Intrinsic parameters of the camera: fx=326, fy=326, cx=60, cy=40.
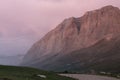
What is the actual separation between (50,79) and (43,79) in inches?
103

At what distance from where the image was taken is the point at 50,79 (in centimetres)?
5597

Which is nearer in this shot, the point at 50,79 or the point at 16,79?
the point at 16,79

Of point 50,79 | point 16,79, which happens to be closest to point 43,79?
point 50,79

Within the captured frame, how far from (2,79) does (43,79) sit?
1114 centimetres

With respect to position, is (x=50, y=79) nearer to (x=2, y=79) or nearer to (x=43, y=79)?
(x=43, y=79)

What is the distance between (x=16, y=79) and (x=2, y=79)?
2.45m

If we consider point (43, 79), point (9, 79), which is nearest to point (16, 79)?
point (9, 79)

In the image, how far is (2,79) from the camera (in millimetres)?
43719

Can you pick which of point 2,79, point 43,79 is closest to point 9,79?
point 2,79

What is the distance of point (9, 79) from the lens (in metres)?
44.4

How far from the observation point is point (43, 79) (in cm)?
5359

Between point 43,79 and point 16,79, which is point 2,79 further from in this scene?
point 43,79

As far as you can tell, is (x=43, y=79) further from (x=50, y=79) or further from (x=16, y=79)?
(x=16, y=79)

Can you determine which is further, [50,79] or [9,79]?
[50,79]
